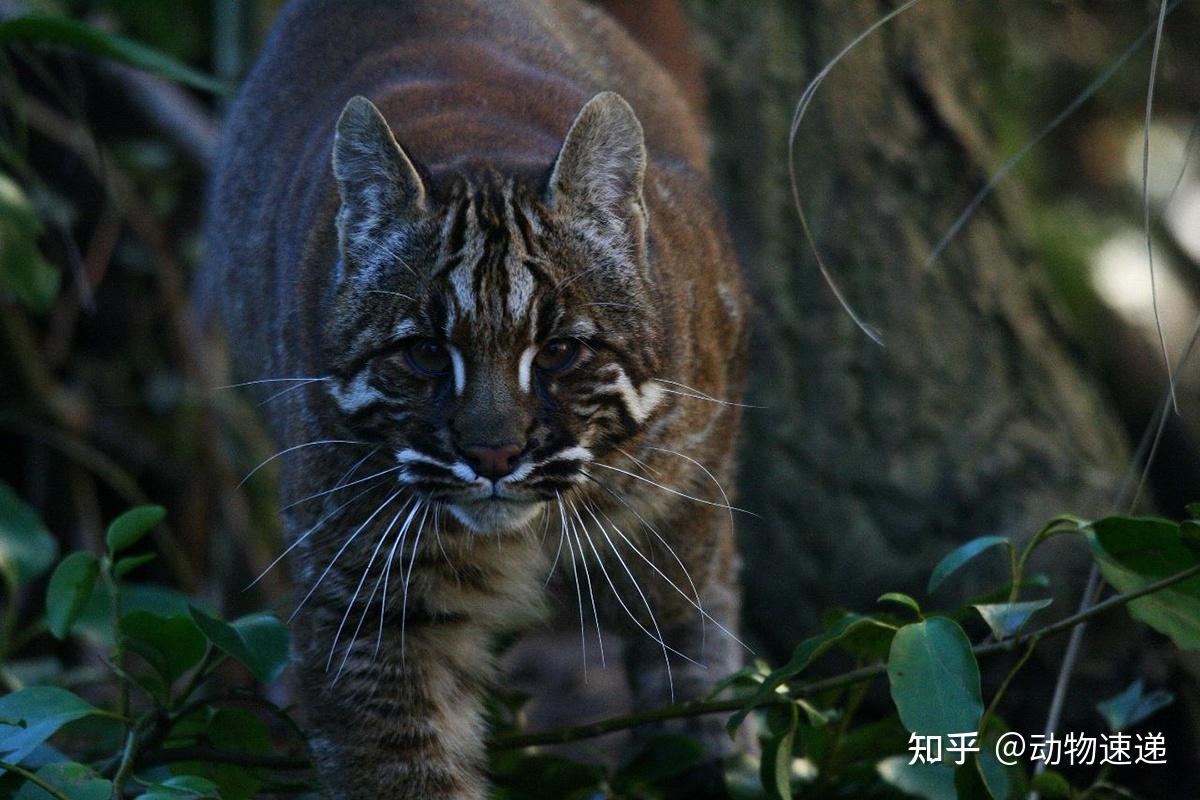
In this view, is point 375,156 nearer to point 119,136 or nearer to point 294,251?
point 294,251

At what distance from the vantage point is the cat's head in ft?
11.1

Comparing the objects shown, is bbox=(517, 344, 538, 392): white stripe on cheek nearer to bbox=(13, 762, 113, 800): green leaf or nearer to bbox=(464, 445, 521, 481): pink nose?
bbox=(464, 445, 521, 481): pink nose

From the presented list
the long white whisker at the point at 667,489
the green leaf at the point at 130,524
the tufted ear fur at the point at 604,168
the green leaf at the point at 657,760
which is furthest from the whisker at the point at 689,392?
the green leaf at the point at 130,524

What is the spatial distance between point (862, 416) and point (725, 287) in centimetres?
156

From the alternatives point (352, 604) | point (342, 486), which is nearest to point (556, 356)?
point (342, 486)

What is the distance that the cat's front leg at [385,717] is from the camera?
3684 mm

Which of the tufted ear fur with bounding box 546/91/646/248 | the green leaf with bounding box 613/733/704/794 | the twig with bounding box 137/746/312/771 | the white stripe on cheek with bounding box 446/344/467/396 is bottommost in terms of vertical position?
the green leaf with bounding box 613/733/704/794

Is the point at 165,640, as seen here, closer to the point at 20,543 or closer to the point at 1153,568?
the point at 20,543

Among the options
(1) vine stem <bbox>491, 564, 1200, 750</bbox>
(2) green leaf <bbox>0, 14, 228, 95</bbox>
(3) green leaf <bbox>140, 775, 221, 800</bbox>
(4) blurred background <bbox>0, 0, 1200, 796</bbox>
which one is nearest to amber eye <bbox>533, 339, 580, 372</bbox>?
(1) vine stem <bbox>491, 564, 1200, 750</bbox>

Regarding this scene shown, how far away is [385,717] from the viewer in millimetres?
3701

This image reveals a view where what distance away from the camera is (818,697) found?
12.8 feet

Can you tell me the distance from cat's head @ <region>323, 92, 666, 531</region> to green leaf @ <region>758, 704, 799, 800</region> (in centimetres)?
75

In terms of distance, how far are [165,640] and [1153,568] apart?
243 centimetres

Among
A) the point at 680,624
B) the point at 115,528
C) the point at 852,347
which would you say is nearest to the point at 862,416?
the point at 852,347
